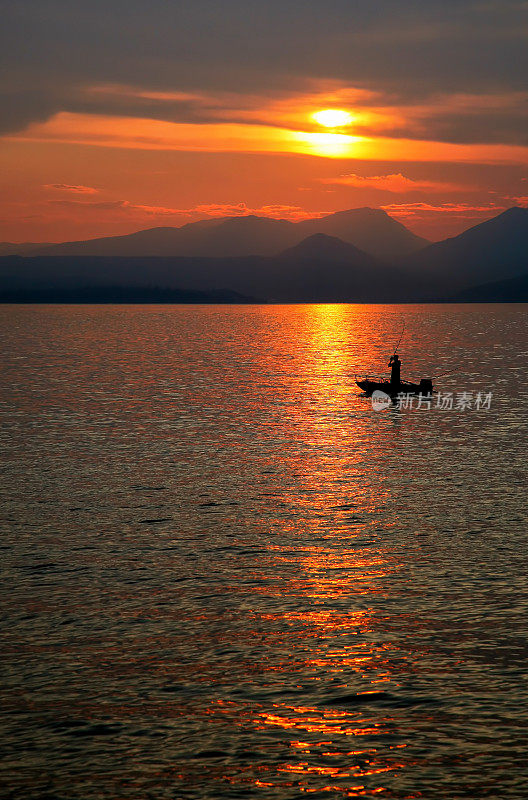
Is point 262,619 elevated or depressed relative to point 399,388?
depressed

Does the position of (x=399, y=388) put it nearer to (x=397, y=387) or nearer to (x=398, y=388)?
(x=398, y=388)

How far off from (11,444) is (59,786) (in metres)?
41.8

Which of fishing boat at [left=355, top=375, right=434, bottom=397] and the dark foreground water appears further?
fishing boat at [left=355, top=375, right=434, bottom=397]

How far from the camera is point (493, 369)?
127m

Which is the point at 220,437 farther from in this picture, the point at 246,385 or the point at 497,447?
the point at 246,385

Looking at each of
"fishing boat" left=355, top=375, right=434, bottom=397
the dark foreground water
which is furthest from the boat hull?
the dark foreground water

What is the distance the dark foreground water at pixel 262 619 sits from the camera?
54.7ft

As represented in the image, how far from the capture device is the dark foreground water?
16.7 metres

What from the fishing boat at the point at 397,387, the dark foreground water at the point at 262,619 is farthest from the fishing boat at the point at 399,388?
the dark foreground water at the point at 262,619

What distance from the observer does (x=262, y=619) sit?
24.4 metres

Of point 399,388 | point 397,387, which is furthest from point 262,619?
point 399,388

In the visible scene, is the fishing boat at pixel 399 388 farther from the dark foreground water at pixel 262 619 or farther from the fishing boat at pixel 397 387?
the dark foreground water at pixel 262 619

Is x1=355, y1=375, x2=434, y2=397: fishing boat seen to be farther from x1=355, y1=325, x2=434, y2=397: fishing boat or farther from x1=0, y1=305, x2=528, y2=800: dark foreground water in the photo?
x1=0, y1=305, x2=528, y2=800: dark foreground water

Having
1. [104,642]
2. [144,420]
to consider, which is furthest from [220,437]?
[104,642]
